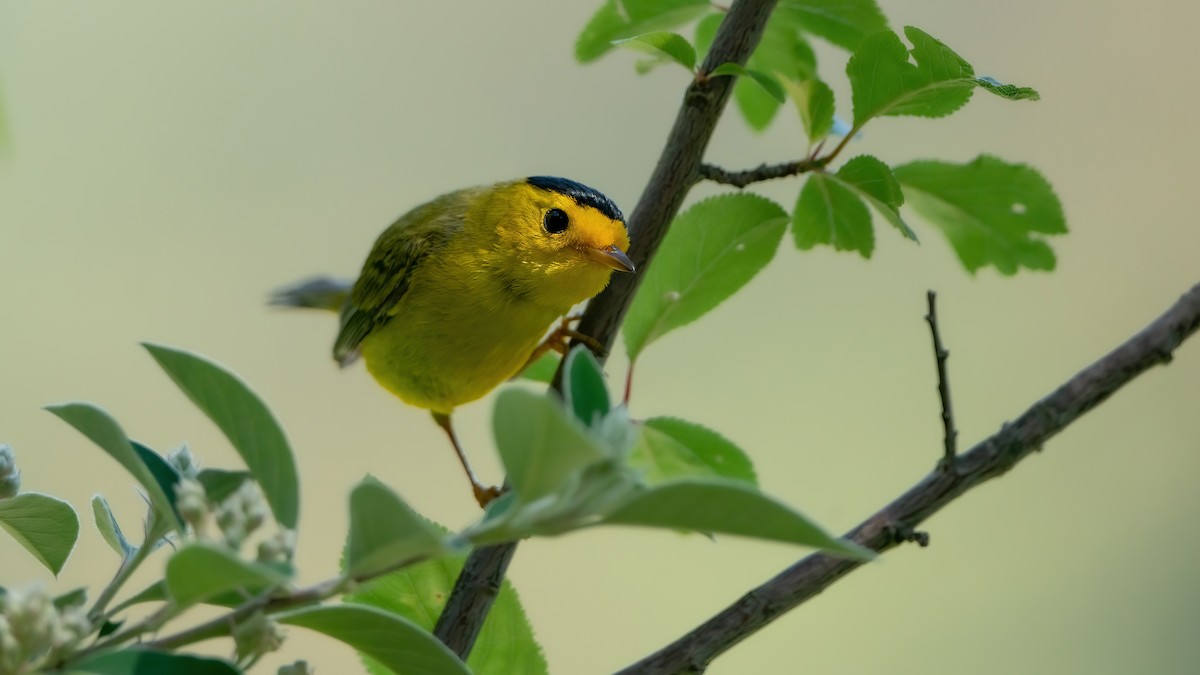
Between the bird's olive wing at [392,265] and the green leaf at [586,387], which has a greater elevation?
the bird's olive wing at [392,265]

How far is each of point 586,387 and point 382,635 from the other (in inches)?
5.0

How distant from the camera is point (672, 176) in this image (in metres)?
0.93

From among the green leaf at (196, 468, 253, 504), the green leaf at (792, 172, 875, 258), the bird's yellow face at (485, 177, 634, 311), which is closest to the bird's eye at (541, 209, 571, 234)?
the bird's yellow face at (485, 177, 634, 311)

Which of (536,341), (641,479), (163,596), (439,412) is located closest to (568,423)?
(641,479)

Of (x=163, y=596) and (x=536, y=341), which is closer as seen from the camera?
(x=163, y=596)

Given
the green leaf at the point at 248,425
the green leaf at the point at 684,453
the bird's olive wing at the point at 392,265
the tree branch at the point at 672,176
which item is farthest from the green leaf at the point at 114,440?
the bird's olive wing at the point at 392,265

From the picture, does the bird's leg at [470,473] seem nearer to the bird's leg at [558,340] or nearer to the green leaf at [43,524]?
the bird's leg at [558,340]

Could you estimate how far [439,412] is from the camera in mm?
1597

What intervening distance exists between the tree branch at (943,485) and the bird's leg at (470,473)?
71 cm

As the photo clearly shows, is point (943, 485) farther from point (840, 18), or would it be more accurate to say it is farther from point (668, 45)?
point (840, 18)

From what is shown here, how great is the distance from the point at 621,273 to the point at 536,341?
0.33 m

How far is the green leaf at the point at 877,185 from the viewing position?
805 mm

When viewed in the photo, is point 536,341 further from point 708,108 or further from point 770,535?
point 770,535

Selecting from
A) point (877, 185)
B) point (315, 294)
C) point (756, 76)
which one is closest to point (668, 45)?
point (756, 76)
